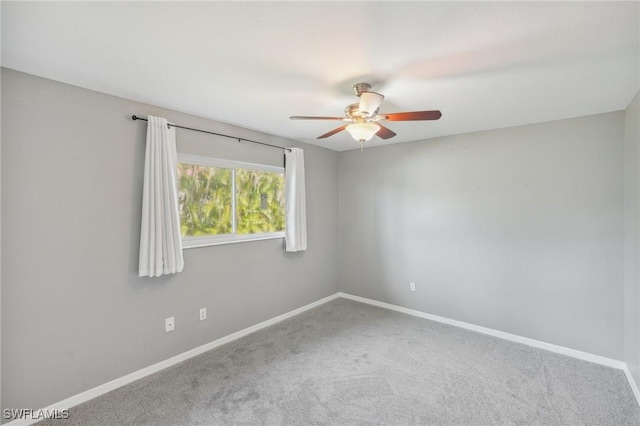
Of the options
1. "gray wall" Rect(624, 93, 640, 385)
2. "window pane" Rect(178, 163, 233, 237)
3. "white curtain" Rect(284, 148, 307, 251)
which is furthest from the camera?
"white curtain" Rect(284, 148, 307, 251)

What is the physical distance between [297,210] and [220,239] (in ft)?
3.41

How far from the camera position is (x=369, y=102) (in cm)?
197

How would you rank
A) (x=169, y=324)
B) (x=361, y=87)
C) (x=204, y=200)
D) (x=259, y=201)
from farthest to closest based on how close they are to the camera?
(x=259, y=201) < (x=204, y=200) < (x=169, y=324) < (x=361, y=87)

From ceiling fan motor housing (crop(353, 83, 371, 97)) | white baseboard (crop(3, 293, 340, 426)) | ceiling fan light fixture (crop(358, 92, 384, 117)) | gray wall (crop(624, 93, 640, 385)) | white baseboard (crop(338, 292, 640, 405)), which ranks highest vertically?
ceiling fan motor housing (crop(353, 83, 371, 97))

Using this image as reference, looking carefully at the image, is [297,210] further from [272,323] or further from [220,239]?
[272,323]

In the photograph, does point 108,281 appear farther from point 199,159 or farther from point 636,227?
point 636,227

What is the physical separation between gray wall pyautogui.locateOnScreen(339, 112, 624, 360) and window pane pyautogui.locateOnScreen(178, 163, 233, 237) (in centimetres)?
205

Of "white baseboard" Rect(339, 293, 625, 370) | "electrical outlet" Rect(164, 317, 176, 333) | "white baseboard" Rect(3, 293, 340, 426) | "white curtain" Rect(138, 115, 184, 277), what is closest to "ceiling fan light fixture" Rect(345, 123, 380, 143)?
"white curtain" Rect(138, 115, 184, 277)

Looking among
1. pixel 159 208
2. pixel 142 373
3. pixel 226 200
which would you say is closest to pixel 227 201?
pixel 226 200

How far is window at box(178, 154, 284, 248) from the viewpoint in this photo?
2.90m

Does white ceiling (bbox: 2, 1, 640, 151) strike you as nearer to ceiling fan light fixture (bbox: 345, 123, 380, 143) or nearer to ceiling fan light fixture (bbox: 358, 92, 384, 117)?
ceiling fan light fixture (bbox: 358, 92, 384, 117)

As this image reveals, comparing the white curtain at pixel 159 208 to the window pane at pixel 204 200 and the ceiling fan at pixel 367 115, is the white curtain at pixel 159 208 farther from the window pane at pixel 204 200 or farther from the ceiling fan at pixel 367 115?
the ceiling fan at pixel 367 115

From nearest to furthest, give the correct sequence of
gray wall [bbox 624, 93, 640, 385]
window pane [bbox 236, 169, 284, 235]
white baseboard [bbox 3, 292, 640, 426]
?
1. white baseboard [bbox 3, 292, 640, 426]
2. gray wall [bbox 624, 93, 640, 385]
3. window pane [bbox 236, 169, 284, 235]

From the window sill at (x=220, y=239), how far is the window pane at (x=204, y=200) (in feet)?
0.17
